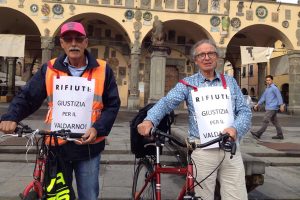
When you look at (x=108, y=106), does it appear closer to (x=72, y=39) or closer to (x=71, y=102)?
(x=71, y=102)

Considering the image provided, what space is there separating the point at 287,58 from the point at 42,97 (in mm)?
23747

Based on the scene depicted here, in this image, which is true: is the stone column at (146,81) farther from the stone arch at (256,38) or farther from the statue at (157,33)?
the statue at (157,33)

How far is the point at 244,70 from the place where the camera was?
4447 cm

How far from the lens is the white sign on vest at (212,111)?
279cm

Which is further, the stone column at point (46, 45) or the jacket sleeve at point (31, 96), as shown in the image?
the stone column at point (46, 45)

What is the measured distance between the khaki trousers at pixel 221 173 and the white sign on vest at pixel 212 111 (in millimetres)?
88

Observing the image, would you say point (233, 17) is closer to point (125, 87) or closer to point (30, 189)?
point (125, 87)

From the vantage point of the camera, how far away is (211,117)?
2801 millimetres

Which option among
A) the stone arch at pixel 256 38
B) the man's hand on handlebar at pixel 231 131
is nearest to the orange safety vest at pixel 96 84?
the man's hand on handlebar at pixel 231 131

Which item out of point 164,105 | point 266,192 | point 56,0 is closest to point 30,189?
point 164,105

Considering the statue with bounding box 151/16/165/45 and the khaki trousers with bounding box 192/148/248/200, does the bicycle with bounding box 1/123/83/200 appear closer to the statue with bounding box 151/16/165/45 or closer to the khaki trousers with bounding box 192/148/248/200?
the khaki trousers with bounding box 192/148/248/200

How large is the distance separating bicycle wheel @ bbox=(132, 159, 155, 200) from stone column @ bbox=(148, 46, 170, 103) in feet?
34.0

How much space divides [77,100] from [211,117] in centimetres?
97

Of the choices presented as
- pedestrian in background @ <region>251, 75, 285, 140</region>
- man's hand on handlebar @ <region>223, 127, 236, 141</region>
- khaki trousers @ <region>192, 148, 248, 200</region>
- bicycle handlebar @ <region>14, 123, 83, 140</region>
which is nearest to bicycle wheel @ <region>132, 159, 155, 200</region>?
khaki trousers @ <region>192, 148, 248, 200</region>
